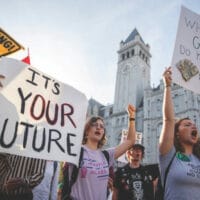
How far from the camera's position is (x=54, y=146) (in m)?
2.38

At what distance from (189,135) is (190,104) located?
1137 inches

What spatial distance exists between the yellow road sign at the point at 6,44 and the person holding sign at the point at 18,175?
1.09m

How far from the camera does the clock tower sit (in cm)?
3819

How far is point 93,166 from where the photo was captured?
8.63ft

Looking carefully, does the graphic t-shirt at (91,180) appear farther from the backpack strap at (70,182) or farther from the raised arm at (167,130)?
the raised arm at (167,130)

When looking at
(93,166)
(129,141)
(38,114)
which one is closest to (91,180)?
(93,166)

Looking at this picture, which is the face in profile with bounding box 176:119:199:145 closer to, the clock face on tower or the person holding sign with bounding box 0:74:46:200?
the person holding sign with bounding box 0:74:46:200

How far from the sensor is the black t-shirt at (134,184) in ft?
12.8

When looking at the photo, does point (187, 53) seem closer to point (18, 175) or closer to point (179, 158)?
point (179, 158)

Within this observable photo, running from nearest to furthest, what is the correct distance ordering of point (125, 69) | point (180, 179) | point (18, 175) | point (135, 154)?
point (180, 179), point (18, 175), point (135, 154), point (125, 69)

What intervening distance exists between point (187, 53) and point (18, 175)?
8.33 ft

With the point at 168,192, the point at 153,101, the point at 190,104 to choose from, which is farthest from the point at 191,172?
the point at 153,101

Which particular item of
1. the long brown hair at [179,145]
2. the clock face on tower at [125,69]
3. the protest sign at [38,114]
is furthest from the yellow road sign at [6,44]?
the clock face on tower at [125,69]

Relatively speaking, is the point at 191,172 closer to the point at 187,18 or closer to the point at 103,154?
the point at 103,154
